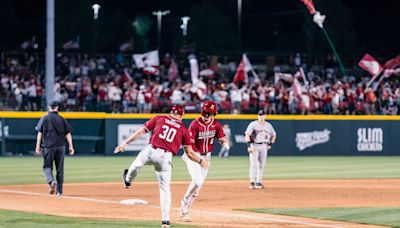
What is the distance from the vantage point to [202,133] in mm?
15672

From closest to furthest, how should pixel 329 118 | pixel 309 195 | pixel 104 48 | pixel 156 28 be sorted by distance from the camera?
pixel 309 195 < pixel 329 118 < pixel 104 48 < pixel 156 28

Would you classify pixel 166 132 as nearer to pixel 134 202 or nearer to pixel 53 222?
pixel 53 222

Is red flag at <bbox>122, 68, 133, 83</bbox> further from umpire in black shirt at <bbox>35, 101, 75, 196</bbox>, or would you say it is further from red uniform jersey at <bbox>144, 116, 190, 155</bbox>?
red uniform jersey at <bbox>144, 116, 190, 155</bbox>

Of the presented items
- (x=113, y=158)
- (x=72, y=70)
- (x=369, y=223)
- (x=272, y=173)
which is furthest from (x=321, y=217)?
(x=72, y=70)

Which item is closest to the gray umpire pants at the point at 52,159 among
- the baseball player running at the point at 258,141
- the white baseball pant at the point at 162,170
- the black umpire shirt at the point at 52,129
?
the black umpire shirt at the point at 52,129

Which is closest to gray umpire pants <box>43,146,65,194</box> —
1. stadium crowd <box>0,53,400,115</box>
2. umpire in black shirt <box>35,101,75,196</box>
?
umpire in black shirt <box>35,101,75,196</box>

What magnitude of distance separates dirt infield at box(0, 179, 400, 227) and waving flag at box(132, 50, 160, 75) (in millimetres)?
16563

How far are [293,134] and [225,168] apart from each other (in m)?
8.03

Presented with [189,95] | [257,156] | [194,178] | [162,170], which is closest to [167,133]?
[162,170]

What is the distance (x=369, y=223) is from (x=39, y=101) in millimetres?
23088

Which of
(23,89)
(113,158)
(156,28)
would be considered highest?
(156,28)

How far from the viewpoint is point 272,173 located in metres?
28.4

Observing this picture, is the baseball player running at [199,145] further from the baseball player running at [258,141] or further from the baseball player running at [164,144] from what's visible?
the baseball player running at [258,141]

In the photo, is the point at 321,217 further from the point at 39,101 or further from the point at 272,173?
the point at 39,101
